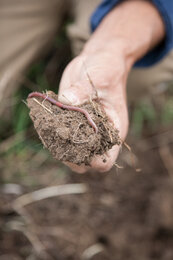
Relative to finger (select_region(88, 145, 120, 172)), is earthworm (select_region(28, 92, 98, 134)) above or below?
above

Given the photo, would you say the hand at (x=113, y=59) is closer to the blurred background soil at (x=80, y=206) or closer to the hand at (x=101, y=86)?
the hand at (x=101, y=86)

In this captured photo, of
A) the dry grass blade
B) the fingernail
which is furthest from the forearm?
the dry grass blade

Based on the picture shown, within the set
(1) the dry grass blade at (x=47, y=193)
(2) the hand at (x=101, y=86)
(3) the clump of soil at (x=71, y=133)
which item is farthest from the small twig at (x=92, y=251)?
(3) the clump of soil at (x=71, y=133)

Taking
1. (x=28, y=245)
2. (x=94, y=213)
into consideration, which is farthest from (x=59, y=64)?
(x=28, y=245)

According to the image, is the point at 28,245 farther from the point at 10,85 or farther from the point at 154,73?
the point at 154,73

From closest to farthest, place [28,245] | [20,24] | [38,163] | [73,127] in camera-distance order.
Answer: [73,127] < [28,245] < [38,163] < [20,24]

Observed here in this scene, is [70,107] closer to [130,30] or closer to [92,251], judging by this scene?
[130,30]

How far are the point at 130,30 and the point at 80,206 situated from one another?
1.28m

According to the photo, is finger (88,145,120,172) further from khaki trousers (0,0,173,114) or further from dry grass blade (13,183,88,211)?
khaki trousers (0,0,173,114)

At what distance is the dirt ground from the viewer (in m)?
2.47

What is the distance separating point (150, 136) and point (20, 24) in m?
1.49

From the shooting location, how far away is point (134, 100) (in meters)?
3.49

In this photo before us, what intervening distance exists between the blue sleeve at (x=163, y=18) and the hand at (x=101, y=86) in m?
0.51

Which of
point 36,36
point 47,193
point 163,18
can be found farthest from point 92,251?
point 36,36
